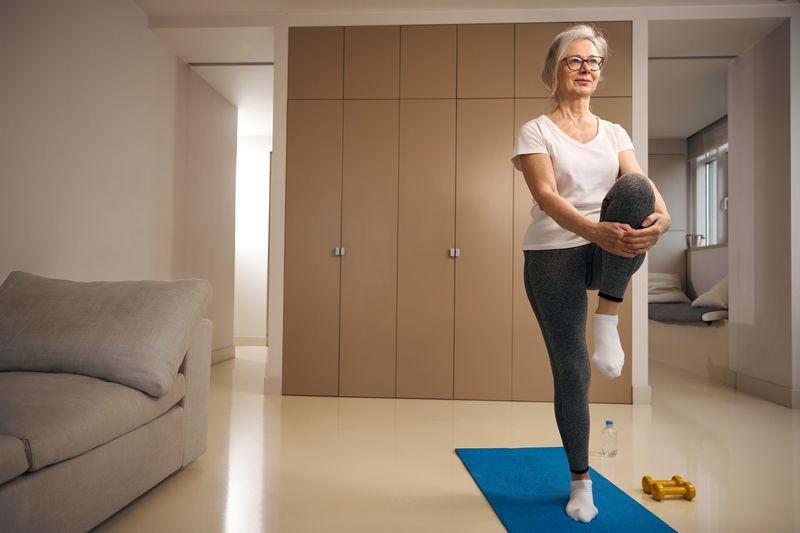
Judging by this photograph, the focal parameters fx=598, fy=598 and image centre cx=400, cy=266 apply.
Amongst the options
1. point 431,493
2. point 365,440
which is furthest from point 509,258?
point 431,493

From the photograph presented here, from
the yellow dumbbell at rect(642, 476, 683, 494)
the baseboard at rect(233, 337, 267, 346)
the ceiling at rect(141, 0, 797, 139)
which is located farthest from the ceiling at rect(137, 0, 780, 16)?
the baseboard at rect(233, 337, 267, 346)

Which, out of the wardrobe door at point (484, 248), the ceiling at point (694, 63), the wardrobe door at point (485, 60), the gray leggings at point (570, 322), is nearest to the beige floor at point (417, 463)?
the wardrobe door at point (484, 248)

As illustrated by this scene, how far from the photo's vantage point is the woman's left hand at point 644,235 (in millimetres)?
1556

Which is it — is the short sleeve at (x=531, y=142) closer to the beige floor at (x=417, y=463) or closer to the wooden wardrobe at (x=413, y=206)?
the beige floor at (x=417, y=463)

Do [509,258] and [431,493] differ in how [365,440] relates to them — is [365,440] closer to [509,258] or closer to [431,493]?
[431,493]

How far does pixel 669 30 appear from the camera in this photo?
13.6 feet

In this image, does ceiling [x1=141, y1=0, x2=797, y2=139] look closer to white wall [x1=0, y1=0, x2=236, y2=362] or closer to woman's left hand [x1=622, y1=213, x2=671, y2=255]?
white wall [x1=0, y1=0, x2=236, y2=362]

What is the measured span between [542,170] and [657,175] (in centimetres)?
621

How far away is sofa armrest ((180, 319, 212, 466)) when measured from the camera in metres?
2.32

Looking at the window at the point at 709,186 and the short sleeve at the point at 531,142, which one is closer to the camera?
the short sleeve at the point at 531,142

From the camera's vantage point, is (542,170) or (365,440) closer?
(542,170)

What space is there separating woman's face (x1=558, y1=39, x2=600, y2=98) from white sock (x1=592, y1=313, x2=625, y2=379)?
71 cm

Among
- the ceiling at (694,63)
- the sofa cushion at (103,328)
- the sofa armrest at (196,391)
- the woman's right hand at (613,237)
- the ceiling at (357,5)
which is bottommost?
the sofa armrest at (196,391)

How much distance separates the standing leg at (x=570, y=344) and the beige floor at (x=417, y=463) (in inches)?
11.8
